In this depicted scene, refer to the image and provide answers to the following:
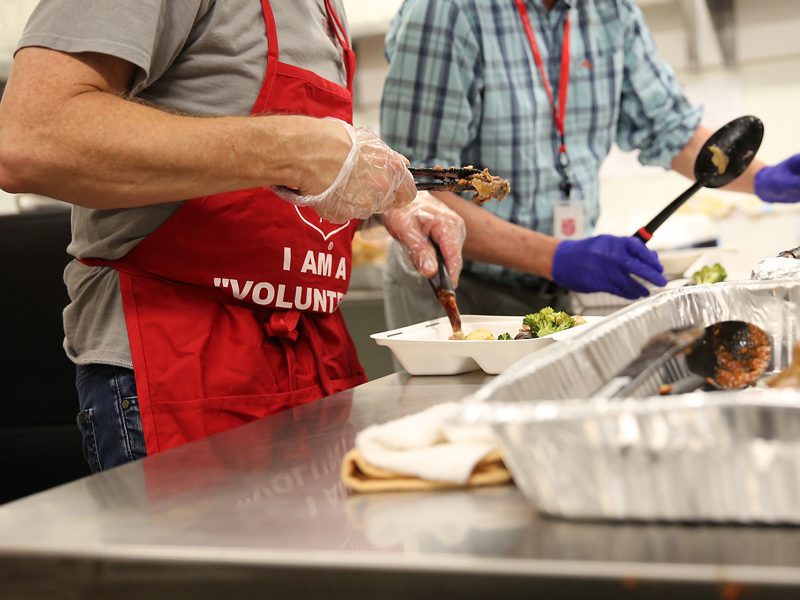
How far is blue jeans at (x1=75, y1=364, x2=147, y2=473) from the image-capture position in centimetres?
140

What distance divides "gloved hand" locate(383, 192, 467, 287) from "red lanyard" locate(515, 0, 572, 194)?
2.46ft

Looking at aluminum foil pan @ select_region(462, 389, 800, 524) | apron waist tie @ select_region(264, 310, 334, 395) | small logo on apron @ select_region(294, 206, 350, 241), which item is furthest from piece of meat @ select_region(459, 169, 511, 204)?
aluminum foil pan @ select_region(462, 389, 800, 524)

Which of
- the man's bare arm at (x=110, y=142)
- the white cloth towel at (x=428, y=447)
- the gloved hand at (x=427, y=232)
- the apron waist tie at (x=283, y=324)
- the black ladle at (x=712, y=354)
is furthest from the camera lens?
the gloved hand at (x=427, y=232)

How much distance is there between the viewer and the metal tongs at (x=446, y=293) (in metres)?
1.63

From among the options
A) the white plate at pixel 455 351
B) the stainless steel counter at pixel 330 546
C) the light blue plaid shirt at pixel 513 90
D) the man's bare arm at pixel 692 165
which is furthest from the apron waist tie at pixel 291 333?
the man's bare arm at pixel 692 165

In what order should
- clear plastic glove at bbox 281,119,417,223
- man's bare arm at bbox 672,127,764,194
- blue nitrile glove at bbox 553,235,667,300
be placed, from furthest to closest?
man's bare arm at bbox 672,127,764,194 < blue nitrile glove at bbox 553,235,667,300 < clear plastic glove at bbox 281,119,417,223

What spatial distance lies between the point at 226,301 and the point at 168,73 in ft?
1.17

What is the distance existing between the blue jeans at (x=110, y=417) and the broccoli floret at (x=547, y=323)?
0.62 meters

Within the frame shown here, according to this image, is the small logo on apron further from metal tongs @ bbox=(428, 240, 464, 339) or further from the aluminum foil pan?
the aluminum foil pan

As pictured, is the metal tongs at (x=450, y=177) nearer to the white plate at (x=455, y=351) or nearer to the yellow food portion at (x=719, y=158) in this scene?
the white plate at (x=455, y=351)

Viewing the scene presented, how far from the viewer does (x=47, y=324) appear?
2.74m

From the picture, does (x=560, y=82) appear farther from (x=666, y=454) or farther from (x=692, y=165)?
(x=666, y=454)

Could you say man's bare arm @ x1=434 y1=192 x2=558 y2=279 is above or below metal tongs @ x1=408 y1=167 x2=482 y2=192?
below

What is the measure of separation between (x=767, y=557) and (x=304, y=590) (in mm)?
297
